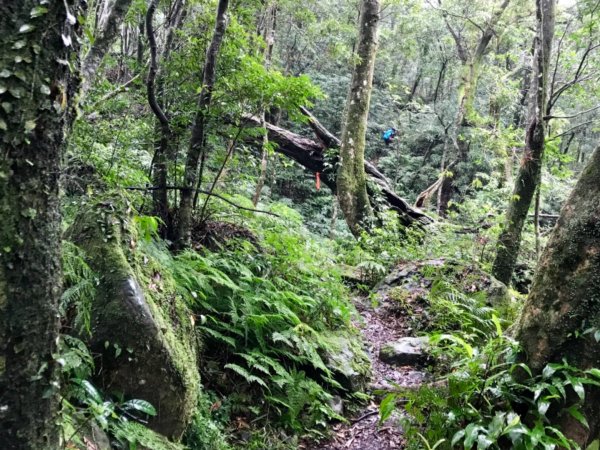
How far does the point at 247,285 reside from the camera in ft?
17.2

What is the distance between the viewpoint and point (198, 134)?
5781mm

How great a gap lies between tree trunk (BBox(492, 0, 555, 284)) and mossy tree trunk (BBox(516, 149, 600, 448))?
4932 millimetres

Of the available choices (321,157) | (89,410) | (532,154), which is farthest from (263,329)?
(321,157)

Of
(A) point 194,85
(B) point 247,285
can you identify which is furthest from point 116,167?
(B) point 247,285

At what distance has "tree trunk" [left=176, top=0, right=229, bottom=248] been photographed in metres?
5.62

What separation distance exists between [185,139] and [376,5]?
8.08m

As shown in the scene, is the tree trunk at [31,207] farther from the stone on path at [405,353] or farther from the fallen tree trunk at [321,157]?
→ the fallen tree trunk at [321,157]

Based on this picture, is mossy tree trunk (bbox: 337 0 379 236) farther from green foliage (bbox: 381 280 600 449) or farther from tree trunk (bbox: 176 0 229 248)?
green foliage (bbox: 381 280 600 449)

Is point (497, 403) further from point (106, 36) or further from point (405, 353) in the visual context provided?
point (106, 36)

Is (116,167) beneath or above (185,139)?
beneath

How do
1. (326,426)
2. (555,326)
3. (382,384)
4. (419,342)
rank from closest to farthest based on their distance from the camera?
(555,326) → (326,426) → (382,384) → (419,342)

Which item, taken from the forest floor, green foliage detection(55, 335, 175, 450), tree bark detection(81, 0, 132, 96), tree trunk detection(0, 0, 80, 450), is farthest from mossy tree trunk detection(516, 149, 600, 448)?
tree bark detection(81, 0, 132, 96)

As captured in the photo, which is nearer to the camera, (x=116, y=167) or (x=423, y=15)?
(x=116, y=167)

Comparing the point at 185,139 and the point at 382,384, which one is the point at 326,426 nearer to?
the point at 382,384
